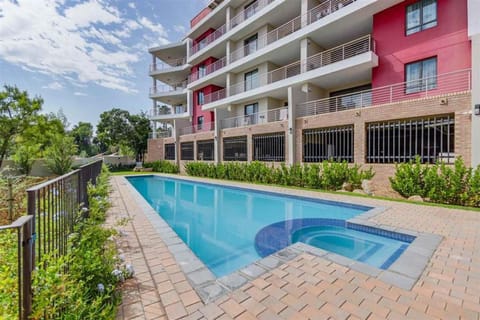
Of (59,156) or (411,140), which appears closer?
(411,140)

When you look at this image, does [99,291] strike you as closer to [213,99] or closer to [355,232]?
[355,232]

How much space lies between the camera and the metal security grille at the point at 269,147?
47.0 ft

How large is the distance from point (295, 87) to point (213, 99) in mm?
10183

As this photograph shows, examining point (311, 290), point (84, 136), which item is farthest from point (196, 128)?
point (84, 136)

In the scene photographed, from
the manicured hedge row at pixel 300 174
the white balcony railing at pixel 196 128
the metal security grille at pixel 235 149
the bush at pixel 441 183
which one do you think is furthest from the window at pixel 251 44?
the bush at pixel 441 183

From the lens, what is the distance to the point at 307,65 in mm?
13484

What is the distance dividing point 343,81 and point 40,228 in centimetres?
1504

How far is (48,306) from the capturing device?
5.35 feet

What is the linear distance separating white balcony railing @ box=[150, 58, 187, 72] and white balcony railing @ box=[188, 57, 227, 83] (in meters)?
3.97

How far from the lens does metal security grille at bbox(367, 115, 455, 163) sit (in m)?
8.73

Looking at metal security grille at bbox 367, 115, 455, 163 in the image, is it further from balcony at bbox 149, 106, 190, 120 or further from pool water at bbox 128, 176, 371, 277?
balcony at bbox 149, 106, 190, 120

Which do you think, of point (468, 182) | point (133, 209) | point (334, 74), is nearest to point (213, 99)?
point (334, 74)

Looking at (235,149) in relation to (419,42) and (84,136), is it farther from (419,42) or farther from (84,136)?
(84,136)

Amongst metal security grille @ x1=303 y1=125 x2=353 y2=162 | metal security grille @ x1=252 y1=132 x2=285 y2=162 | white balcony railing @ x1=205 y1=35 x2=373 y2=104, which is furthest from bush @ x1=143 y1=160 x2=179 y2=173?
metal security grille @ x1=303 y1=125 x2=353 y2=162
